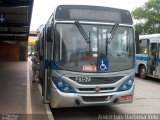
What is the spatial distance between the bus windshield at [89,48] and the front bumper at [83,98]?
2.06 ft

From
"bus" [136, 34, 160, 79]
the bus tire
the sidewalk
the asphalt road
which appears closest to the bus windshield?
the asphalt road

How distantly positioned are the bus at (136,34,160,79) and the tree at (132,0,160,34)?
13.8 m

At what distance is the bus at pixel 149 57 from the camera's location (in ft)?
55.3

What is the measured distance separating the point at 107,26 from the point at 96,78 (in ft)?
4.61

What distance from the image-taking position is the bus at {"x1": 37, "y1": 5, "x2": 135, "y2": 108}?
24.8 feet

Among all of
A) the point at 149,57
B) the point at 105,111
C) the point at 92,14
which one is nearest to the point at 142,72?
the point at 149,57

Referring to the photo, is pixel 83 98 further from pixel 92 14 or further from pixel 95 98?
pixel 92 14

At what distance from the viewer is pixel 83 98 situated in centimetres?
760

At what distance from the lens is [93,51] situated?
7.75 meters

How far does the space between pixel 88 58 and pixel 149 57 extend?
1086 centimetres

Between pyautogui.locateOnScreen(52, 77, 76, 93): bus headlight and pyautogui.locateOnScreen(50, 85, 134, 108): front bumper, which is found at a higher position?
pyautogui.locateOnScreen(52, 77, 76, 93): bus headlight

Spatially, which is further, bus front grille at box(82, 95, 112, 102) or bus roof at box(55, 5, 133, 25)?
bus roof at box(55, 5, 133, 25)

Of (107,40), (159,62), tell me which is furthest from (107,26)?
(159,62)

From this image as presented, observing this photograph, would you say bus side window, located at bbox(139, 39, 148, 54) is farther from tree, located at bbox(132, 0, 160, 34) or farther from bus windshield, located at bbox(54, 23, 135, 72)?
tree, located at bbox(132, 0, 160, 34)
